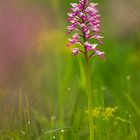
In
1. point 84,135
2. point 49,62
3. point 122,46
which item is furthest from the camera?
point 122,46

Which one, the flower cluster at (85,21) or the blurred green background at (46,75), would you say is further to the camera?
the blurred green background at (46,75)

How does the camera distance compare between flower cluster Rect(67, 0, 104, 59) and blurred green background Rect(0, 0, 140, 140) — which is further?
blurred green background Rect(0, 0, 140, 140)

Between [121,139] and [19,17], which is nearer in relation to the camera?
[121,139]

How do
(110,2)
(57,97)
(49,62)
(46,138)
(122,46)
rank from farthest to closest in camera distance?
(110,2) < (122,46) < (49,62) < (57,97) < (46,138)

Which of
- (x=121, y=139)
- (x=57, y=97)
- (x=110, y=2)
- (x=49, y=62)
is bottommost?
(x=121, y=139)

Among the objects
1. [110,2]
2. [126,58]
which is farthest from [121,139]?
[110,2]

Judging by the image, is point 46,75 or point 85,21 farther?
point 46,75

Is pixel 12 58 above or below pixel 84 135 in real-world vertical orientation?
above

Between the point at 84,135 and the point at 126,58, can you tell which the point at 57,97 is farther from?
the point at 126,58
